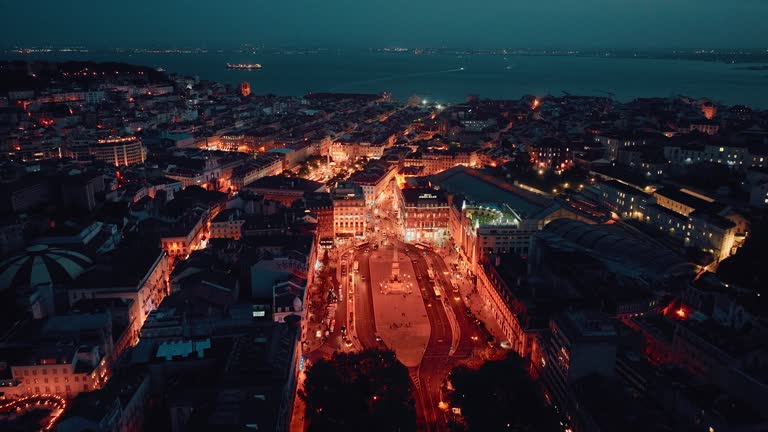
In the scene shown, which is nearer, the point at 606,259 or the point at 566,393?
the point at 566,393

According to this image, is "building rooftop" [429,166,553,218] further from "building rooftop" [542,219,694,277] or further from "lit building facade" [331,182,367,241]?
"lit building facade" [331,182,367,241]

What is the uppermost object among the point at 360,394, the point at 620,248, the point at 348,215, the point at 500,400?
the point at 620,248

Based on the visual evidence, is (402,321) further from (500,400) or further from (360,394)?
(500,400)

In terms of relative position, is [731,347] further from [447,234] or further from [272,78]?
[272,78]

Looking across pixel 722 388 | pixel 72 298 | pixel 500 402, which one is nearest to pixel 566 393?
pixel 500 402

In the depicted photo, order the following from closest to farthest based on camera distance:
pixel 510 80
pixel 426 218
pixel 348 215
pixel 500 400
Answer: pixel 500 400 → pixel 348 215 → pixel 426 218 → pixel 510 80

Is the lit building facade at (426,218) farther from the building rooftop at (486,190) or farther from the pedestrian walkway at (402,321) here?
the pedestrian walkway at (402,321)

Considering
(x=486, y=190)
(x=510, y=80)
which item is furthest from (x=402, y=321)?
(x=510, y=80)
